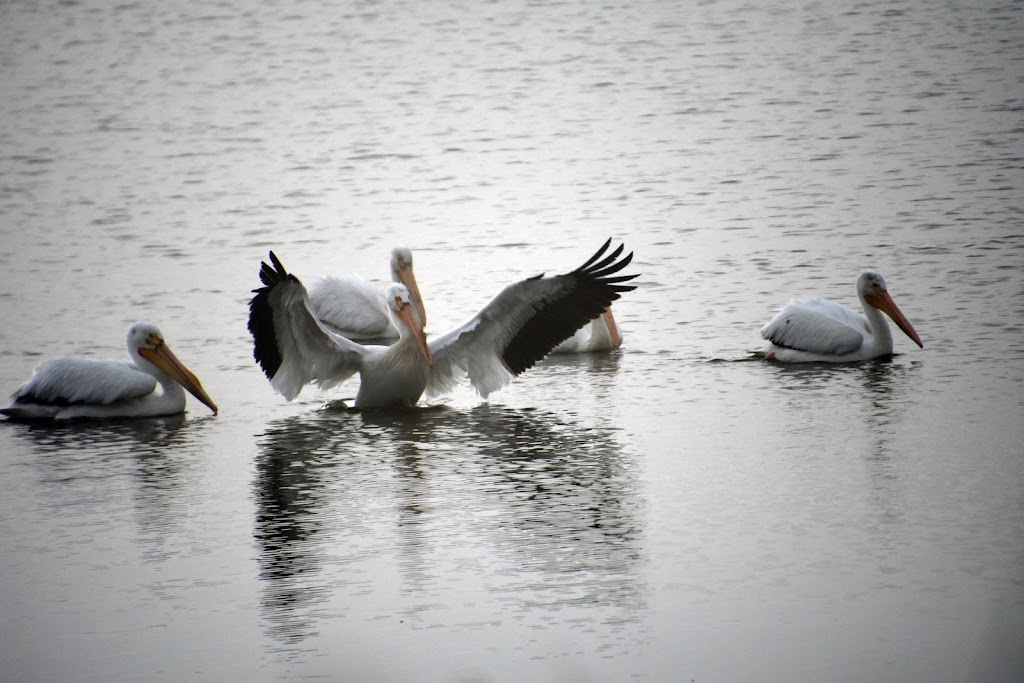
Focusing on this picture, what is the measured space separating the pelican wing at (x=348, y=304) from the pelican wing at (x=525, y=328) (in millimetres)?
1559

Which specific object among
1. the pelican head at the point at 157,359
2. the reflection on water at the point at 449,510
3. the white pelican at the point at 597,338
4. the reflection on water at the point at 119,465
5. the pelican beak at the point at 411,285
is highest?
the pelican beak at the point at 411,285

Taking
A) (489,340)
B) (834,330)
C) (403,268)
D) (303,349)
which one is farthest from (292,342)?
(834,330)

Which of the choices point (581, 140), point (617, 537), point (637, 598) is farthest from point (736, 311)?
point (581, 140)

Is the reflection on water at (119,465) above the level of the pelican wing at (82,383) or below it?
below

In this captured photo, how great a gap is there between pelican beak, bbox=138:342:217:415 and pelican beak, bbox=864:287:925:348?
3427 mm

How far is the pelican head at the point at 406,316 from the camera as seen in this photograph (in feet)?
23.6

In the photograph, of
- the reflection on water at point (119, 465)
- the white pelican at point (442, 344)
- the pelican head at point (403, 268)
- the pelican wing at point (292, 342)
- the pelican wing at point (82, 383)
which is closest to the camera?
the reflection on water at point (119, 465)

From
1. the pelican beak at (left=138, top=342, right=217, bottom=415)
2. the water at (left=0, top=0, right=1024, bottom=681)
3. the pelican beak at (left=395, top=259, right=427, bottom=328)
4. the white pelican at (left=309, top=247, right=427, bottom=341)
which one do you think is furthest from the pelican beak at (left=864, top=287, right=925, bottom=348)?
the pelican beak at (left=138, top=342, right=217, bottom=415)

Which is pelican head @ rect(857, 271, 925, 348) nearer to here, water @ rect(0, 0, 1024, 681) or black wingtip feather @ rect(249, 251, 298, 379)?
water @ rect(0, 0, 1024, 681)

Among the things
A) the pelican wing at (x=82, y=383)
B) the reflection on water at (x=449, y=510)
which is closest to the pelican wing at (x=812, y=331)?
the reflection on water at (x=449, y=510)

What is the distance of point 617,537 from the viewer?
5109 mm

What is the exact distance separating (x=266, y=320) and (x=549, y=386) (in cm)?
157

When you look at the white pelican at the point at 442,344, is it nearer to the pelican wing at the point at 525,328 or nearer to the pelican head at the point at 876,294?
the pelican wing at the point at 525,328

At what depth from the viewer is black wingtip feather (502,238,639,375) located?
7359mm
